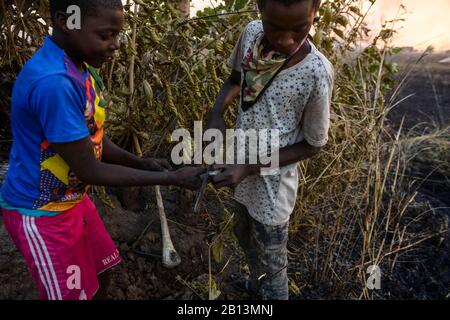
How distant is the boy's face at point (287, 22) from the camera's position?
1226 mm

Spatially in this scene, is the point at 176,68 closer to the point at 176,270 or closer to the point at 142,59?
the point at 142,59

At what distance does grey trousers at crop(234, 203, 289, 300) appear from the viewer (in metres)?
1.62

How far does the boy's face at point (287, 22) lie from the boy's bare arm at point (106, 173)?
17.1 inches

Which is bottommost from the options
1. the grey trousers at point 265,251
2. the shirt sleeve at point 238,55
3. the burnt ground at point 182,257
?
the burnt ground at point 182,257

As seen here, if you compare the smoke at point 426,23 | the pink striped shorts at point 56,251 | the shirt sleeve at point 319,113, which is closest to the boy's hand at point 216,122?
the shirt sleeve at point 319,113

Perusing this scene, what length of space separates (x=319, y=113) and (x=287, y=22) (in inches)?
12.0

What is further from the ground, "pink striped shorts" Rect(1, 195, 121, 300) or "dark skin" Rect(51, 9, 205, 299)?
"dark skin" Rect(51, 9, 205, 299)

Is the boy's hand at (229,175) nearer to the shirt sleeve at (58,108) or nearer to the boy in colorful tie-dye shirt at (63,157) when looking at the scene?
the boy in colorful tie-dye shirt at (63,157)

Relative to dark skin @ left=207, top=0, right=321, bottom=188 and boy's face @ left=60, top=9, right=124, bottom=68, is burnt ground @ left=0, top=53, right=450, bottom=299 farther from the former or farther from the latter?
boy's face @ left=60, top=9, right=124, bottom=68

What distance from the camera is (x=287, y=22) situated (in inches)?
49.1

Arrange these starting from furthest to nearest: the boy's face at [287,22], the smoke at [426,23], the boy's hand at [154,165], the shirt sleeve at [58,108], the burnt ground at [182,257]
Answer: the smoke at [426,23]
the burnt ground at [182,257]
the boy's hand at [154,165]
the boy's face at [287,22]
the shirt sleeve at [58,108]

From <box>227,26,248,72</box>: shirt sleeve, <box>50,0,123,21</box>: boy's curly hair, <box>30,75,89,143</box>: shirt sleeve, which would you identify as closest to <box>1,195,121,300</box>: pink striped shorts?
<box>30,75,89,143</box>: shirt sleeve

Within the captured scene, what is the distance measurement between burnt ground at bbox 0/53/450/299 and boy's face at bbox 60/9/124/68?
1.13m
